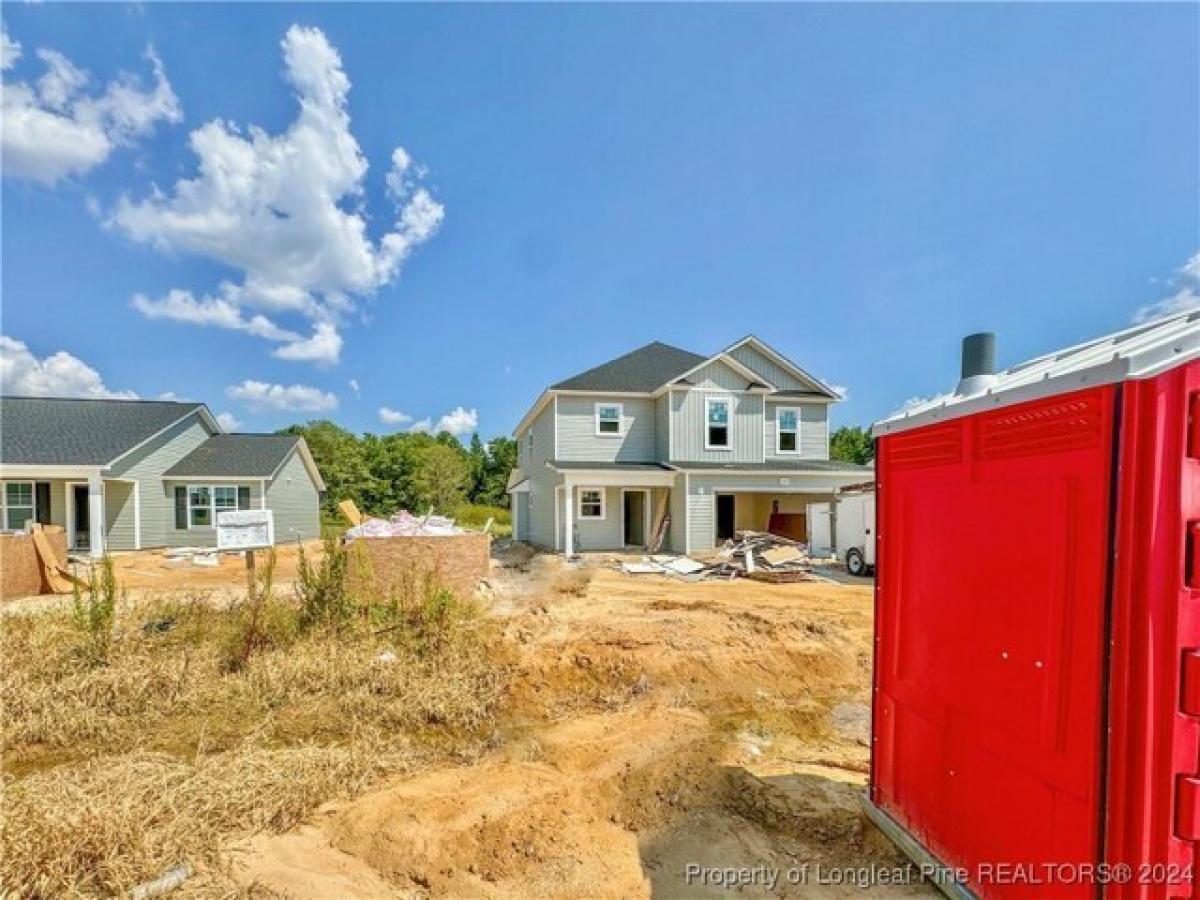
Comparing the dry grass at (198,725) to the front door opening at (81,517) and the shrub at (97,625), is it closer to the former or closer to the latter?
the shrub at (97,625)

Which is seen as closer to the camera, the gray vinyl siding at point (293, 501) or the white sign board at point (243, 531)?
the white sign board at point (243, 531)

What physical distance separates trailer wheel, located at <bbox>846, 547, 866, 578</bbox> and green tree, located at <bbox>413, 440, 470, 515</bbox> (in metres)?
29.9

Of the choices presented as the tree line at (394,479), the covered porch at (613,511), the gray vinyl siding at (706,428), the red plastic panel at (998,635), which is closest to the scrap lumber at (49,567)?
the covered porch at (613,511)

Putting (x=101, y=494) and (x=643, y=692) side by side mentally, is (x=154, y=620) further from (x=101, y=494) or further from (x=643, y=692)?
(x=101, y=494)

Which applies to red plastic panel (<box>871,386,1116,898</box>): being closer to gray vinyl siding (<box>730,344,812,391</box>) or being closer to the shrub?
the shrub

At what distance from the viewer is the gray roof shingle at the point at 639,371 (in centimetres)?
1858

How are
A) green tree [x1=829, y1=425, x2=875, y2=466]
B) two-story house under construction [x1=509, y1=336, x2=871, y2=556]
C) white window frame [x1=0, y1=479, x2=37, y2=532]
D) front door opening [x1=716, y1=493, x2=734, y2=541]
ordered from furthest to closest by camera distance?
green tree [x1=829, y1=425, x2=875, y2=466] → front door opening [x1=716, y1=493, x2=734, y2=541] → white window frame [x1=0, y1=479, x2=37, y2=532] → two-story house under construction [x1=509, y1=336, x2=871, y2=556]

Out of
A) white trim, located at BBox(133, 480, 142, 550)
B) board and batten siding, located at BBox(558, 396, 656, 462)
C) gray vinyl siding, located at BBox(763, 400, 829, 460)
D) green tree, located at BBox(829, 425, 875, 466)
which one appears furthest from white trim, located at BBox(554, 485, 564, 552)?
green tree, located at BBox(829, 425, 875, 466)

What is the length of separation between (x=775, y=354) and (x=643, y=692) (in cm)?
1560

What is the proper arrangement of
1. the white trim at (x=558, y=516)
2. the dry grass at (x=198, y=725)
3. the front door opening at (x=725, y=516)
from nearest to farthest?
the dry grass at (x=198, y=725)
the white trim at (x=558, y=516)
the front door opening at (x=725, y=516)

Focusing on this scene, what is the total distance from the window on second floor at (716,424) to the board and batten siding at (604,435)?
1.93 meters

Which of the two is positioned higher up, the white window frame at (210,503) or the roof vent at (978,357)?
the roof vent at (978,357)

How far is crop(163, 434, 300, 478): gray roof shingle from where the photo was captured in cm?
1984

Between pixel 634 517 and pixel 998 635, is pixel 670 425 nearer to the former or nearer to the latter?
pixel 634 517
